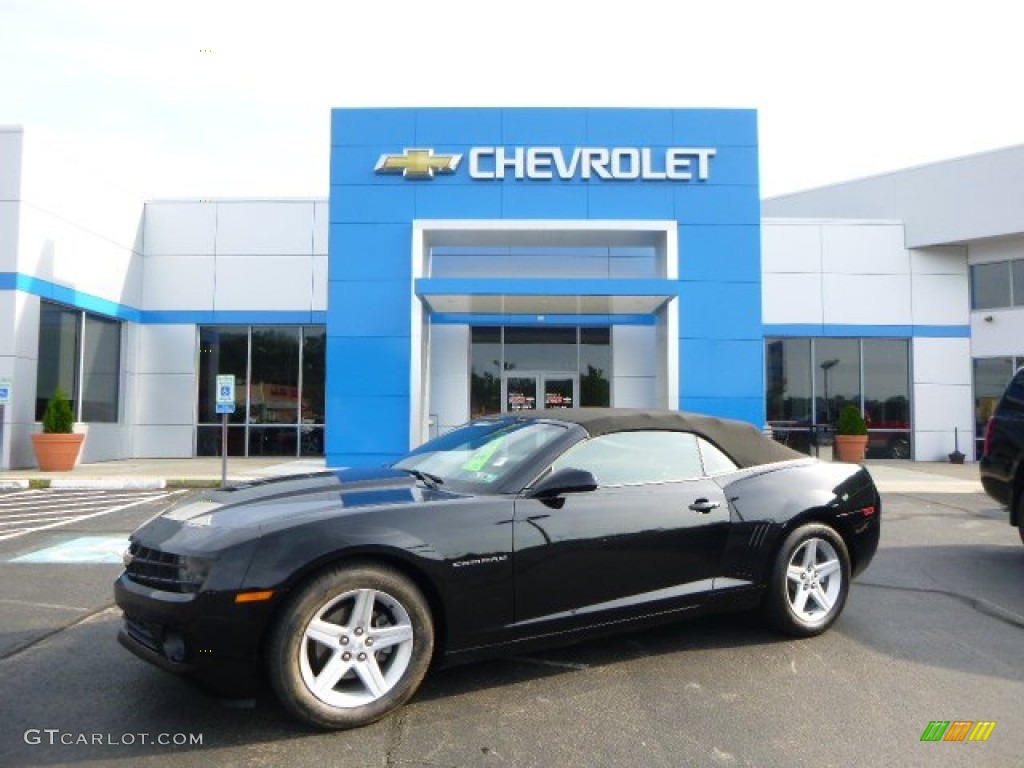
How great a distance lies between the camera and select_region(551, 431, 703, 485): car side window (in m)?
4.00

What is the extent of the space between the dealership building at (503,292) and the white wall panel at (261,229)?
0.06 metres

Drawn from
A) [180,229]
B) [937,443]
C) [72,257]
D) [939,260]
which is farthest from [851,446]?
[72,257]

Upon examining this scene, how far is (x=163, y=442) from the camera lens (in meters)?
19.8

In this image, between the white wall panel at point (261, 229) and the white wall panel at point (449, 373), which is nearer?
the white wall panel at point (449, 373)

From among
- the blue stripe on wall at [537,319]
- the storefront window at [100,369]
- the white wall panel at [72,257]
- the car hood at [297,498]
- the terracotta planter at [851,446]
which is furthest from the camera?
the storefront window at [100,369]

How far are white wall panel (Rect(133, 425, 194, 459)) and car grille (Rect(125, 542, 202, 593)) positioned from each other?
1781cm

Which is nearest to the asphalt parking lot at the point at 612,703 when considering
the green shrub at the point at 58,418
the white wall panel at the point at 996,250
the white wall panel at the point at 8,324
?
the green shrub at the point at 58,418

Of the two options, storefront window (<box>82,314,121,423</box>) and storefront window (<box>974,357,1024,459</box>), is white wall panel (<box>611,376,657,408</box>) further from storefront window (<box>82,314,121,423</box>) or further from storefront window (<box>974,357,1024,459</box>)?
storefront window (<box>82,314,121,423</box>)

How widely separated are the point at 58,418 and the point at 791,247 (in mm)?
18196

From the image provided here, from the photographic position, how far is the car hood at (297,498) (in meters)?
3.35

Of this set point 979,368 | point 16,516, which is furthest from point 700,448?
point 979,368

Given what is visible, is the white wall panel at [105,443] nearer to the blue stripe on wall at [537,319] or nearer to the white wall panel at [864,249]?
the blue stripe on wall at [537,319]

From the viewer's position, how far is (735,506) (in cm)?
425

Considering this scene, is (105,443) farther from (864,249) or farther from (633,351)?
(864,249)
